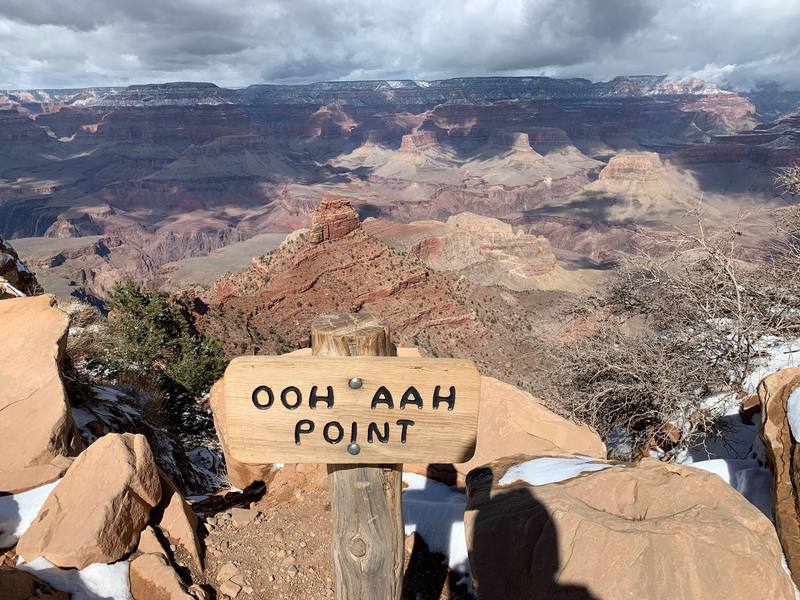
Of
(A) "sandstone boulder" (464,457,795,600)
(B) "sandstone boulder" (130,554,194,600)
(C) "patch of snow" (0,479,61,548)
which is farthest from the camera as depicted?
(C) "patch of snow" (0,479,61,548)

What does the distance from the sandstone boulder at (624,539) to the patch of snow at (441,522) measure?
1.56 ft

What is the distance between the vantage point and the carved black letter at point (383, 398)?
217 centimetres

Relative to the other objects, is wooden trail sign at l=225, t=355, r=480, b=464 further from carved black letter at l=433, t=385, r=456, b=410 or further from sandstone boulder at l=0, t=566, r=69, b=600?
sandstone boulder at l=0, t=566, r=69, b=600

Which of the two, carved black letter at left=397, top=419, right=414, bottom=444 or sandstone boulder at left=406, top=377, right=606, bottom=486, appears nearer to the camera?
carved black letter at left=397, top=419, right=414, bottom=444

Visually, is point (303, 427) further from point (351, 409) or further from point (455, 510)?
point (455, 510)

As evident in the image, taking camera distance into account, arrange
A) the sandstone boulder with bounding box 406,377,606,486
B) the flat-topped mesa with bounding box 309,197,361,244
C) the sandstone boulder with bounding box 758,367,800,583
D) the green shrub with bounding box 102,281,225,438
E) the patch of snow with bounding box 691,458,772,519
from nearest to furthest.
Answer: the sandstone boulder with bounding box 758,367,800,583, the patch of snow with bounding box 691,458,772,519, the sandstone boulder with bounding box 406,377,606,486, the green shrub with bounding box 102,281,225,438, the flat-topped mesa with bounding box 309,197,361,244

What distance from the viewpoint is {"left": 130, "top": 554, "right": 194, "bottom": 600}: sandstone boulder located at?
334 cm

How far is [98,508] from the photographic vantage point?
3.56 m

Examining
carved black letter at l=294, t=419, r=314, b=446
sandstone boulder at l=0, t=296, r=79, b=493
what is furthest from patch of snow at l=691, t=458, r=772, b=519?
sandstone boulder at l=0, t=296, r=79, b=493

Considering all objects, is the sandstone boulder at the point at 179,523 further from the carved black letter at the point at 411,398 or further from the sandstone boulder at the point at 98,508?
the carved black letter at the point at 411,398

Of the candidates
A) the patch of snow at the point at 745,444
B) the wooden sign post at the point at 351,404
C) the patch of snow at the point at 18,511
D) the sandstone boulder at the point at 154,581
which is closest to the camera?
the wooden sign post at the point at 351,404

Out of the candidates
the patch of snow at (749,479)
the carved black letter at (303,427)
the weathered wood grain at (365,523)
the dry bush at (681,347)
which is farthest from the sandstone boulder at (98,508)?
the dry bush at (681,347)

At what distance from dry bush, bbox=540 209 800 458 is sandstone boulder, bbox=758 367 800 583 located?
1.56 meters

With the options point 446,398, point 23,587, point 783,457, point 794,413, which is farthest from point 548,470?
point 23,587
